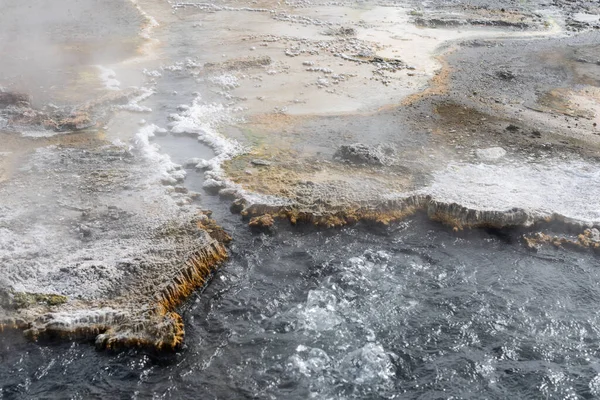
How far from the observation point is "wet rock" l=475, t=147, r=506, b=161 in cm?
976

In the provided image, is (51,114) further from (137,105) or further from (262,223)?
(262,223)

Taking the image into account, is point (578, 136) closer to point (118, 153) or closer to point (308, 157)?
point (308, 157)

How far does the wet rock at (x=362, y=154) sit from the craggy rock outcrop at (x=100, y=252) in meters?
3.12

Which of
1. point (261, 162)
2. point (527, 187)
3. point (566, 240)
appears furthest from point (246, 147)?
point (566, 240)

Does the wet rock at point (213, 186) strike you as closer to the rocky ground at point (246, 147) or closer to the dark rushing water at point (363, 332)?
the rocky ground at point (246, 147)

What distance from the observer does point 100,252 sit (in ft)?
22.2

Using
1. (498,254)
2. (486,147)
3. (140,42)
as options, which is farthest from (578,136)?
(140,42)

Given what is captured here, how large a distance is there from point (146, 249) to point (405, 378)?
3.85 m

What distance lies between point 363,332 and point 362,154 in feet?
14.0

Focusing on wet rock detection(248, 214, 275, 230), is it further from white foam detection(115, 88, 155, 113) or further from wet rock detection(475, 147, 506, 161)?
white foam detection(115, 88, 155, 113)

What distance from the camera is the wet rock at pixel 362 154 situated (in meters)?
9.27

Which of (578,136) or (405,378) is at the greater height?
(578,136)

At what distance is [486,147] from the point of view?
401 inches

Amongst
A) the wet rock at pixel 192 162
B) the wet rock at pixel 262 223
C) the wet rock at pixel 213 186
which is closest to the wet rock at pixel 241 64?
the wet rock at pixel 192 162
